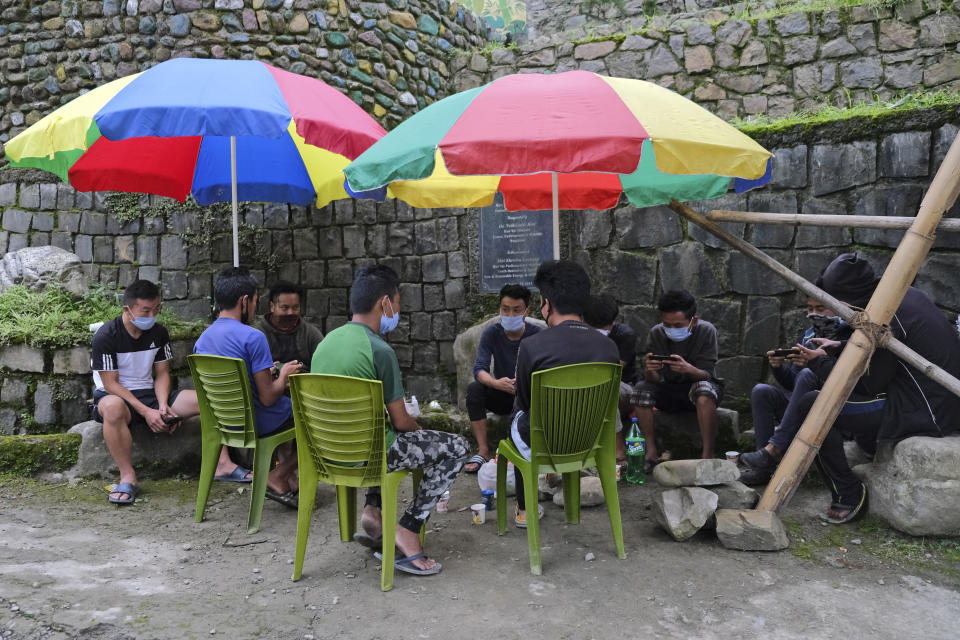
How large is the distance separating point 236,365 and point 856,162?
419cm

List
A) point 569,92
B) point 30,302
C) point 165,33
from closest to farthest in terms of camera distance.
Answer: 1. point 569,92
2. point 30,302
3. point 165,33

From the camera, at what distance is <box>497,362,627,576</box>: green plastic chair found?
10.7ft

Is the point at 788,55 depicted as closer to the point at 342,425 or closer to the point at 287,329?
the point at 287,329

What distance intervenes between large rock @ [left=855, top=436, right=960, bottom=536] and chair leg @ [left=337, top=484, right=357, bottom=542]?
2635 mm

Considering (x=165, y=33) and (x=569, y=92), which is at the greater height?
(x=165, y=33)

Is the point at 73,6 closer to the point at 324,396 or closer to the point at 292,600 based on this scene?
the point at 324,396

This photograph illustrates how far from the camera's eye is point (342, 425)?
3.19 metres

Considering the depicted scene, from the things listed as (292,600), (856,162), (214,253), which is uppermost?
(856,162)

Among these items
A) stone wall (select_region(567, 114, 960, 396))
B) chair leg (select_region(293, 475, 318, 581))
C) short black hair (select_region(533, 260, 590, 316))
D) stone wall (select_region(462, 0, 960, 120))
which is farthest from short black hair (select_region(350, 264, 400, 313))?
stone wall (select_region(462, 0, 960, 120))

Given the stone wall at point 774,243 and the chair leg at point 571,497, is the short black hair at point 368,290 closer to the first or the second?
the chair leg at point 571,497

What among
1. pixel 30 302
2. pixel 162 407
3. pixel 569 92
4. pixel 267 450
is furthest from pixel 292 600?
pixel 30 302

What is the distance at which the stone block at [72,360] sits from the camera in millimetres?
5445

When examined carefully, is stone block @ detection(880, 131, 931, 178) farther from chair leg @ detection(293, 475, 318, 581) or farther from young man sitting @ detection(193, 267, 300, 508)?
chair leg @ detection(293, 475, 318, 581)

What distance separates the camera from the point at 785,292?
17.4 ft
